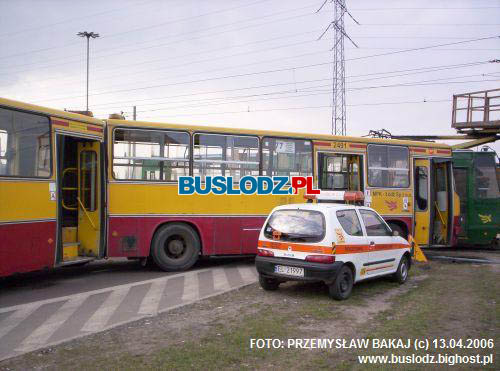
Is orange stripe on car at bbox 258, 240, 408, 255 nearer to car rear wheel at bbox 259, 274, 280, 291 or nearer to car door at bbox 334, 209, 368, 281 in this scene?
car door at bbox 334, 209, 368, 281

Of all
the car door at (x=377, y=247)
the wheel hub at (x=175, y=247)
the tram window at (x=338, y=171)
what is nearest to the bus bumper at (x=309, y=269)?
the car door at (x=377, y=247)

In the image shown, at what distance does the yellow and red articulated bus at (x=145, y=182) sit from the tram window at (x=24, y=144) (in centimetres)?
2

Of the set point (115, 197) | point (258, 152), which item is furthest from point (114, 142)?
point (258, 152)

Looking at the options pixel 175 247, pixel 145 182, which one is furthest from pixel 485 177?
pixel 145 182

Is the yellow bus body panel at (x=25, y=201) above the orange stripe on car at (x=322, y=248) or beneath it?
above

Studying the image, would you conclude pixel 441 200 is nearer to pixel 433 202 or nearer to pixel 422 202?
pixel 433 202

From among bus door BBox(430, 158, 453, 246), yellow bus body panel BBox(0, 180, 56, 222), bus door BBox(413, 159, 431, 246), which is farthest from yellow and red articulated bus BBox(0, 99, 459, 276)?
bus door BBox(430, 158, 453, 246)

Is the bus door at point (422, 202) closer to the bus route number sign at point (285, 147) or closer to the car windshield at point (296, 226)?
the bus route number sign at point (285, 147)

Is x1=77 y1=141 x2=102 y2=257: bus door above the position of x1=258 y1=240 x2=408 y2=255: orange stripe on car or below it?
above

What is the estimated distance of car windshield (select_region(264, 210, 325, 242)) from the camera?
8594 millimetres

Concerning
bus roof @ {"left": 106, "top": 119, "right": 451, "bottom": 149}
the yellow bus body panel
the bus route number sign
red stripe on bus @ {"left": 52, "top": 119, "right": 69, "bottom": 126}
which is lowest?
the yellow bus body panel

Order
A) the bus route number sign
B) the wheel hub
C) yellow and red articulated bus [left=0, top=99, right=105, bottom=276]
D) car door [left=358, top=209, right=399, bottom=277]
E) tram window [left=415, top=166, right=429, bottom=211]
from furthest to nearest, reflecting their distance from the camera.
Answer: tram window [left=415, top=166, right=429, bottom=211], the bus route number sign, the wheel hub, car door [left=358, top=209, right=399, bottom=277], yellow and red articulated bus [left=0, top=99, right=105, bottom=276]

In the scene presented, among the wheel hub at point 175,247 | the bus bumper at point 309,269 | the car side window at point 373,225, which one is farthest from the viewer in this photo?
the wheel hub at point 175,247

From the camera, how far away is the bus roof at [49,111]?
347 inches
